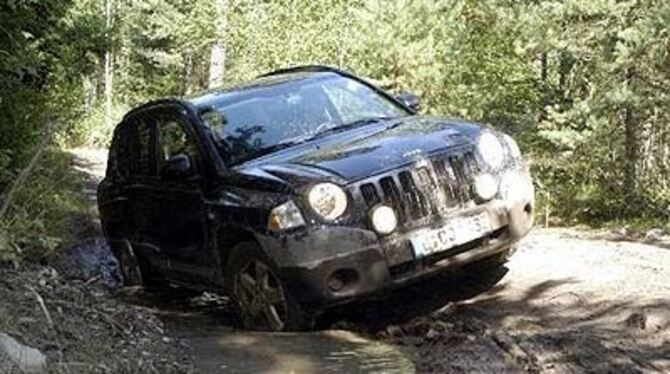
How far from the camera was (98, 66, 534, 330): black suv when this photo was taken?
5.60m

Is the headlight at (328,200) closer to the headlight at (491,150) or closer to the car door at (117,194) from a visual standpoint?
the headlight at (491,150)

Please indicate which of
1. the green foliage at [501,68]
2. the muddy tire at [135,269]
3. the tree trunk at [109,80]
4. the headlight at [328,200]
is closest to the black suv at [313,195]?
the headlight at [328,200]

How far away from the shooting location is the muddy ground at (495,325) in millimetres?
4781

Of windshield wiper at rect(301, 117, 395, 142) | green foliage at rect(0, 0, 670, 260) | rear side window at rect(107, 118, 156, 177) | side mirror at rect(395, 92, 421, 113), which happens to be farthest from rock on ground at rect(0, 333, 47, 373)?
side mirror at rect(395, 92, 421, 113)

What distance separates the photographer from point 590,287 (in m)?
6.34

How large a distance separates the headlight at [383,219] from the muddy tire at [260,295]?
0.71 meters

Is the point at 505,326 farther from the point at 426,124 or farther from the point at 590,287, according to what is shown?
the point at 426,124

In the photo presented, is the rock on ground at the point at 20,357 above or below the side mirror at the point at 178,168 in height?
below

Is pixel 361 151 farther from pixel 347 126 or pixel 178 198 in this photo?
pixel 178 198

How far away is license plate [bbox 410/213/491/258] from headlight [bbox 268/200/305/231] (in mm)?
728

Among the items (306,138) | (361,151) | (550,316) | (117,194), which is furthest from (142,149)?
(550,316)

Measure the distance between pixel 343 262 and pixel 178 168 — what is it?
5.26 feet

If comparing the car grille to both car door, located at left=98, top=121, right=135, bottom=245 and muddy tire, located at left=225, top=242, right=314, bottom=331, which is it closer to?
muddy tire, located at left=225, top=242, right=314, bottom=331

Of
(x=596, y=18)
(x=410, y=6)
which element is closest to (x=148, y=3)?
(x=410, y=6)
